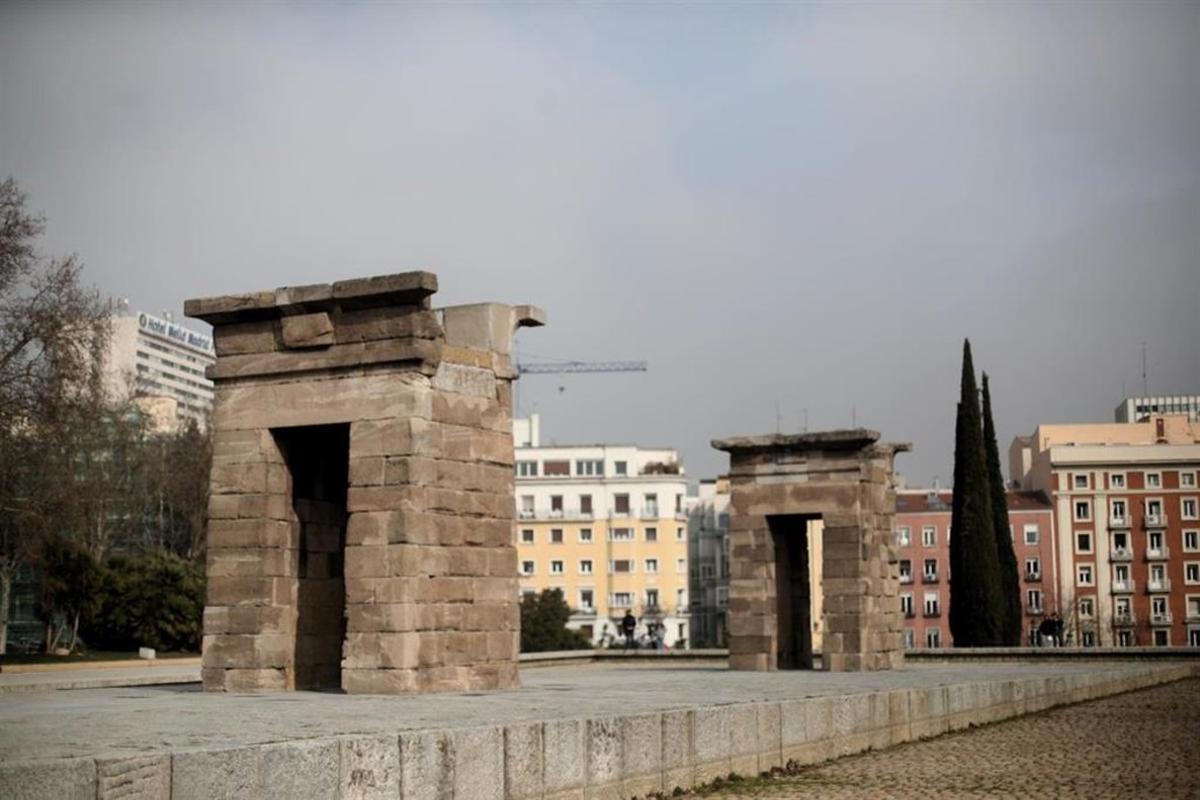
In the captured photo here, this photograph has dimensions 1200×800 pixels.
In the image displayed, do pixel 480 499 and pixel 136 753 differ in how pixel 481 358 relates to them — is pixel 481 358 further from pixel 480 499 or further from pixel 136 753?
pixel 136 753

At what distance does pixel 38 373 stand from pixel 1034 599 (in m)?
66.6

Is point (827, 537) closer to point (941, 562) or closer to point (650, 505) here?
point (941, 562)

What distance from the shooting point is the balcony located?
86562mm

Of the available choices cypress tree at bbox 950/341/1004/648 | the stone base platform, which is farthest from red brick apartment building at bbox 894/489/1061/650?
the stone base platform

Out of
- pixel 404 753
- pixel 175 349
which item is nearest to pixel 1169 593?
pixel 175 349

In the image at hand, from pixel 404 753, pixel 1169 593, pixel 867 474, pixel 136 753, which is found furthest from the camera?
pixel 1169 593

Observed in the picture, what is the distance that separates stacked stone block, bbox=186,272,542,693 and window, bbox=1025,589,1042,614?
7460 centimetres

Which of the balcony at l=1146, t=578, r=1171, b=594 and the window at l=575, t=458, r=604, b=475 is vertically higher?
the window at l=575, t=458, r=604, b=475

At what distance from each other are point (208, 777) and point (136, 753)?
38 centimetres

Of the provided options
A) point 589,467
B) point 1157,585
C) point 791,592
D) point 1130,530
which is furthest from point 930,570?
point 791,592

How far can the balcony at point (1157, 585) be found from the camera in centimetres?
8656

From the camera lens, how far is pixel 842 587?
2731cm

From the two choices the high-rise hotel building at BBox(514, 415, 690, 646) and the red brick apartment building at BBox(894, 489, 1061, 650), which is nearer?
the red brick apartment building at BBox(894, 489, 1061, 650)

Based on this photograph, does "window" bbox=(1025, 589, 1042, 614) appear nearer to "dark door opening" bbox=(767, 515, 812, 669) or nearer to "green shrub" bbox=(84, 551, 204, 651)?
"green shrub" bbox=(84, 551, 204, 651)
